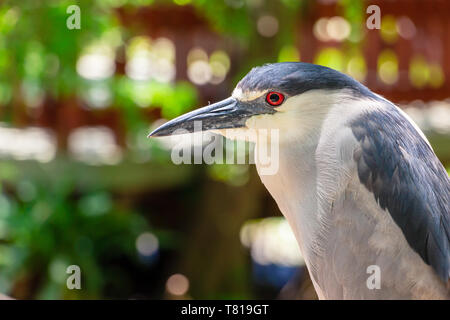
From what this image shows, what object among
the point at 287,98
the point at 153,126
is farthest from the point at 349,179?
the point at 153,126

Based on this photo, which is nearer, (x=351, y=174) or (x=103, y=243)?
(x=351, y=174)

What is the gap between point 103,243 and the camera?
4535 millimetres

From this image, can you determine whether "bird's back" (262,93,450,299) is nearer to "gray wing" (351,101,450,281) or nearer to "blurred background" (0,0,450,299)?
"gray wing" (351,101,450,281)

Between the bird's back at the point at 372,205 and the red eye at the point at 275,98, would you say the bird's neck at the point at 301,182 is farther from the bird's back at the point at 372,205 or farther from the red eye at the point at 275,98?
the red eye at the point at 275,98

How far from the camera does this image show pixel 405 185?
1509mm

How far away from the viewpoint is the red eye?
1671 mm

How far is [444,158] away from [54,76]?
10.0 feet

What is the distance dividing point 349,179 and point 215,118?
0.41 metres

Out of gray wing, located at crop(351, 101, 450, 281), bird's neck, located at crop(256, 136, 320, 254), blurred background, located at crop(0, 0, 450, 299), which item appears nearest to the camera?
gray wing, located at crop(351, 101, 450, 281)

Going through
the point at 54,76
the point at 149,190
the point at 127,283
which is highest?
the point at 54,76

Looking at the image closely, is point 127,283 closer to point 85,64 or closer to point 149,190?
point 149,190

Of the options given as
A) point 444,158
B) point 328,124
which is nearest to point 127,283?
point 444,158

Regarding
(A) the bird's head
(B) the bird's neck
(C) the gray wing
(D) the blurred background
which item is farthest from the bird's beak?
(D) the blurred background

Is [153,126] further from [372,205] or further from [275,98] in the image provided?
[372,205]
